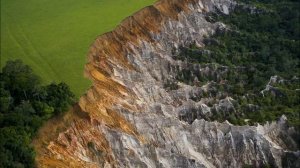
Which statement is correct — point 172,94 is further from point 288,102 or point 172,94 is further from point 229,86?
point 288,102

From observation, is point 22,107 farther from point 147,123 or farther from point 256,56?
point 256,56

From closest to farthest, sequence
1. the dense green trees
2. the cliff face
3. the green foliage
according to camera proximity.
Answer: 1. the dense green trees
2. the cliff face
3. the green foliage

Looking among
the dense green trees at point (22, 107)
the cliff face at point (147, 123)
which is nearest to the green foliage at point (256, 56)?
the cliff face at point (147, 123)

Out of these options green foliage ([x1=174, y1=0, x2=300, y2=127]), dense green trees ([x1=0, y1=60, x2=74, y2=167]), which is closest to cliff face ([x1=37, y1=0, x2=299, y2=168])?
dense green trees ([x1=0, y1=60, x2=74, y2=167])

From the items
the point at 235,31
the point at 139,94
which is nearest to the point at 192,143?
the point at 139,94

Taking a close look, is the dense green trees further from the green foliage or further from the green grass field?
the green foliage
